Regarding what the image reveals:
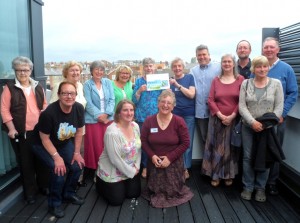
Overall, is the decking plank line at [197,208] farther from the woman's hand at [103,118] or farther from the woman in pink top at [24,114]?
the woman in pink top at [24,114]

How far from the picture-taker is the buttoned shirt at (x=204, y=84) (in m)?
3.45

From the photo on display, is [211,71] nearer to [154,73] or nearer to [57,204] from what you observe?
[154,73]

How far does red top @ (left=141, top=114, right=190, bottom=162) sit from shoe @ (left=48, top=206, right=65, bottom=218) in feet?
3.49

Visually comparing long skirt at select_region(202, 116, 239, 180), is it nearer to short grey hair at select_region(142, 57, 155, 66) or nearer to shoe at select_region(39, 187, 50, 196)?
short grey hair at select_region(142, 57, 155, 66)

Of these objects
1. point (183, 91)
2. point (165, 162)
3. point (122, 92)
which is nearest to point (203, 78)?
point (183, 91)

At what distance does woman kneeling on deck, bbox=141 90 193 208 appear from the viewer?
296cm

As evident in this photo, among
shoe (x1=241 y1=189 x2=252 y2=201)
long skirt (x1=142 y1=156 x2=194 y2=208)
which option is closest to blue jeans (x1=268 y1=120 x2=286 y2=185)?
shoe (x1=241 y1=189 x2=252 y2=201)

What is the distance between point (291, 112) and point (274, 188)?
36.8 inches

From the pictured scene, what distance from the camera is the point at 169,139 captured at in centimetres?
297

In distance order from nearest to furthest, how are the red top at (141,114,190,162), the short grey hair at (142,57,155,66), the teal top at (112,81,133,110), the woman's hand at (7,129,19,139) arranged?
1. the woman's hand at (7,129,19,139)
2. the red top at (141,114,190,162)
3. the short grey hair at (142,57,155,66)
4. the teal top at (112,81,133,110)

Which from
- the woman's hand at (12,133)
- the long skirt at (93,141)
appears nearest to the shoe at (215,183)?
the long skirt at (93,141)

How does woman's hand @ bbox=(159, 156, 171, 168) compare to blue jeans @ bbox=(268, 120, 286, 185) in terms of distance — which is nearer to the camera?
woman's hand @ bbox=(159, 156, 171, 168)

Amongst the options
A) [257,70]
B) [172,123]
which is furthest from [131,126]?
[257,70]

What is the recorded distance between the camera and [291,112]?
3.32 m
